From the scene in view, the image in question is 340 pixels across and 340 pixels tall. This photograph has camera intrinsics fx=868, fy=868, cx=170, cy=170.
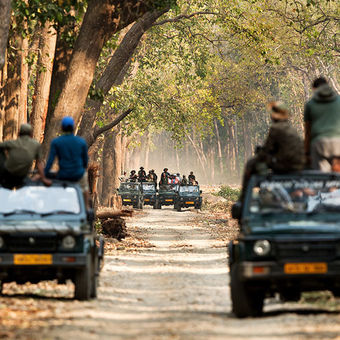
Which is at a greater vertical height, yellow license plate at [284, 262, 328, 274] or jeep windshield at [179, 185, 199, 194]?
jeep windshield at [179, 185, 199, 194]

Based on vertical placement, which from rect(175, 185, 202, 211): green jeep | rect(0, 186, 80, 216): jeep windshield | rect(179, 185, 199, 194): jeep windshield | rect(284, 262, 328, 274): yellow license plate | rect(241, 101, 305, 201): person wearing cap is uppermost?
rect(179, 185, 199, 194): jeep windshield

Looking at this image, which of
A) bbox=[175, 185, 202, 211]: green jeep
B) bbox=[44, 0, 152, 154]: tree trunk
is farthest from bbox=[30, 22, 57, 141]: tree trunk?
bbox=[175, 185, 202, 211]: green jeep

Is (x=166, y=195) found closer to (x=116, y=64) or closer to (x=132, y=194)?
(x=132, y=194)

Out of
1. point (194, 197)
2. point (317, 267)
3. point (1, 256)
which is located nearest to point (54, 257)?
point (1, 256)

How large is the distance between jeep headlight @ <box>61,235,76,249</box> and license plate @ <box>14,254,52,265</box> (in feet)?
0.75

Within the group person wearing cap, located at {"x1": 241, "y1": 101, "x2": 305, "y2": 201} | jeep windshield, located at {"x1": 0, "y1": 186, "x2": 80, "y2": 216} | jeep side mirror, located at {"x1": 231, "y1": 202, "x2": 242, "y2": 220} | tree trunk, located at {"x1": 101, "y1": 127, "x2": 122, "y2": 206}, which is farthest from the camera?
tree trunk, located at {"x1": 101, "y1": 127, "x2": 122, "y2": 206}

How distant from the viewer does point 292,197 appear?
9.99 metres

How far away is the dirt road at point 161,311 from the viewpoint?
848 cm

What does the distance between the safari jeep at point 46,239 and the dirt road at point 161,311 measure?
391 mm

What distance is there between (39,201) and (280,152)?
11.2 ft

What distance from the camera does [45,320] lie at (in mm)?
9578

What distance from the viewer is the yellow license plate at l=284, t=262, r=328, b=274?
9.18 m

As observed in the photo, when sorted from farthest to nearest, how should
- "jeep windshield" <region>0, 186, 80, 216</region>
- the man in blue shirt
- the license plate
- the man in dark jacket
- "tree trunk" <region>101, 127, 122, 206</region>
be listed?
"tree trunk" <region>101, 127, 122, 206</region>
the man in blue shirt
"jeep windshield" <region>0, 186, 80, 216</region>
the license plate
the man in dark jacket

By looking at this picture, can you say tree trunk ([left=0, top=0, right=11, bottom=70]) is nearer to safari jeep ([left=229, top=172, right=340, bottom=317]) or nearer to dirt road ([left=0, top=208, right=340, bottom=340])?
dirt road ([left=0, top=208, right=340, bottom=340])
